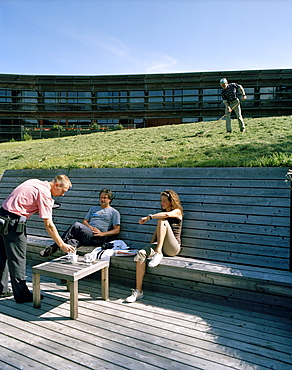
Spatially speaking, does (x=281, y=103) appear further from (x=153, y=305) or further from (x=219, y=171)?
(x=153, y=305)

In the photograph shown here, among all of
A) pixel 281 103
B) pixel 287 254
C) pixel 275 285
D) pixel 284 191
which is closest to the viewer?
pixel 275 285

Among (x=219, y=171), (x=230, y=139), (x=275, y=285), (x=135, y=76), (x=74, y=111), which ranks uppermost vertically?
(x=135, y=76)

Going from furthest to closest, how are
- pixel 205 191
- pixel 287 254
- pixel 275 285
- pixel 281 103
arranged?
pixel 281 103 → pixel 205 191 → pixel 287 254 → pixel 275 285

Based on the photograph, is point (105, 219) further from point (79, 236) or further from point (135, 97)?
point (135, 97)

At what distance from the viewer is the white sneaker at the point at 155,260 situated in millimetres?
3811

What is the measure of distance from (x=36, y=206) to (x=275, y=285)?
8.60 ft

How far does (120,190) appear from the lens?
5.53 metres

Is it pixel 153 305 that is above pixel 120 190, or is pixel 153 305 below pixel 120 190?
below

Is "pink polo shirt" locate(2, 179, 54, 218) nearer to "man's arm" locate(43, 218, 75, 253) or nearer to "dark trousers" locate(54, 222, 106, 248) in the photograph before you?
"man's arm" locate(43, 218, 75, 253)

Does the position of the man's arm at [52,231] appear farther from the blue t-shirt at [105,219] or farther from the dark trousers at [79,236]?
the blue t-shirt at [105,219]

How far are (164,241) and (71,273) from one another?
50.3 inches

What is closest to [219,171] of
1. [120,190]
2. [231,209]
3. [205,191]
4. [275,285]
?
[205,191]

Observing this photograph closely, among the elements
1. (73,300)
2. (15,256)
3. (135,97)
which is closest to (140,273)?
(73,300)

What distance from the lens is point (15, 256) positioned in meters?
3.59
